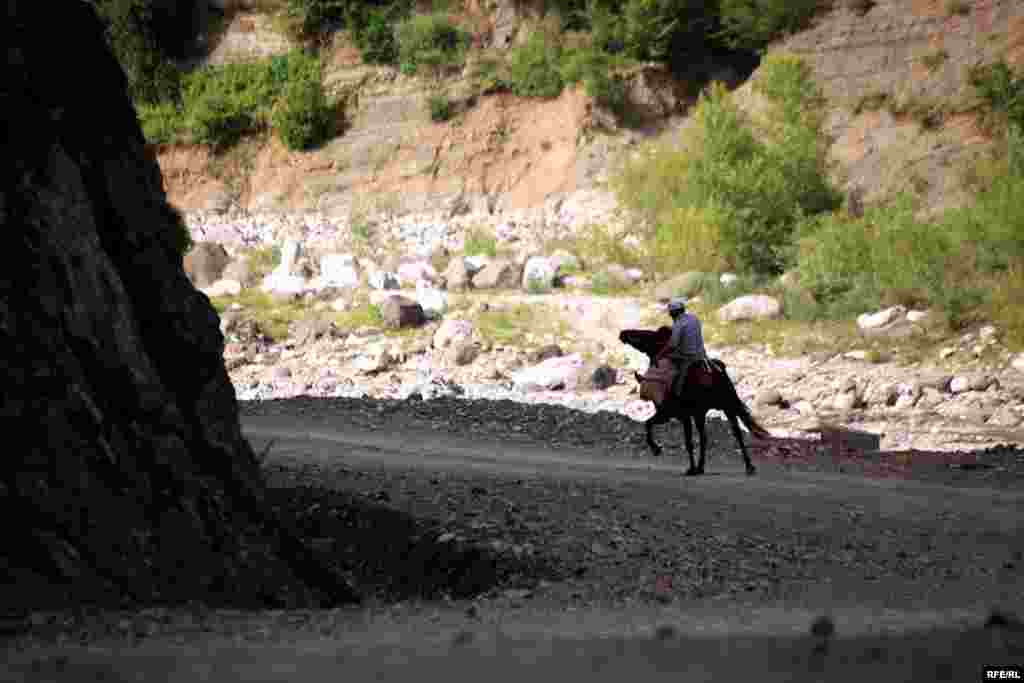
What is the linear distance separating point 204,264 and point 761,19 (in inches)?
707

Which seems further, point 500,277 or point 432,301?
point 500,277

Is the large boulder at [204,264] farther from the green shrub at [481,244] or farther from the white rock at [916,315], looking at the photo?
the white rock at [916,315]

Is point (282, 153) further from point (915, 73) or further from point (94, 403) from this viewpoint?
point (94, 403)

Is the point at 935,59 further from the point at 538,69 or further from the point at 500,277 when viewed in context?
the point at 500,277

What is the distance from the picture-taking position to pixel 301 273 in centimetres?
3556

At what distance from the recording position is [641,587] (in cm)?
779

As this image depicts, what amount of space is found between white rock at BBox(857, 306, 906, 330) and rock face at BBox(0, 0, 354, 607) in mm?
20345

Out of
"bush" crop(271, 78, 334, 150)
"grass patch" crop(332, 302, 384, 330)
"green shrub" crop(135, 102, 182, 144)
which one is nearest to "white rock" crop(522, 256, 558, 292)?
"grass patch" crop(332, 302, 384, 330)

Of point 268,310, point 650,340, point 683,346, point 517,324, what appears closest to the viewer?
point 683,346

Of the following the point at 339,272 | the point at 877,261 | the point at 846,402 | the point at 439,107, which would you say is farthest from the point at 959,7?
the point at 846,402

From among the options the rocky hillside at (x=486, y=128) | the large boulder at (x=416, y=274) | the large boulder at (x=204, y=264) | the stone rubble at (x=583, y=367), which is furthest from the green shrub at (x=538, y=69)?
the large boulder at (x=204, y=264)

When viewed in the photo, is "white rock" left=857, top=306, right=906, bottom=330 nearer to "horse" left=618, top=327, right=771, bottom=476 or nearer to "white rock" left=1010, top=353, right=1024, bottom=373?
"white rock" left=1010, top=353, right=1024, bottom=373

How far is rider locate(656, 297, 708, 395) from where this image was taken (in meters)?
11.7

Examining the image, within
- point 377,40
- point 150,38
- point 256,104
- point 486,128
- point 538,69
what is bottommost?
point 486,128
